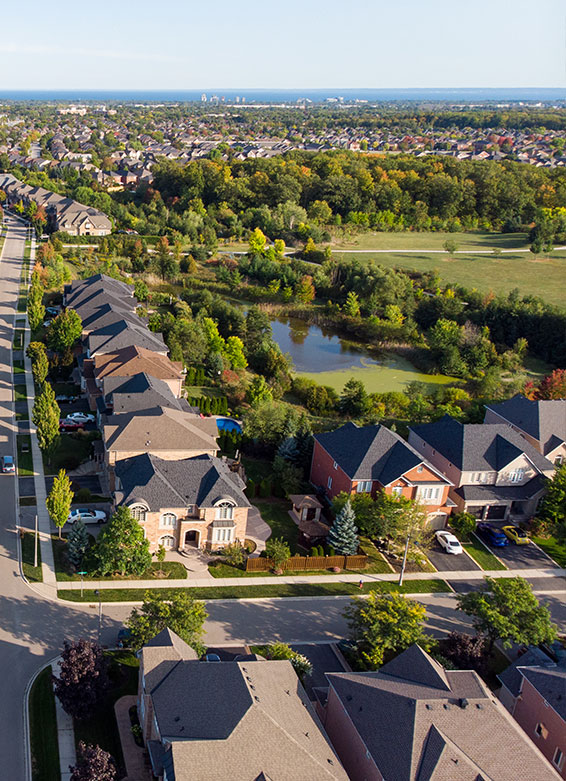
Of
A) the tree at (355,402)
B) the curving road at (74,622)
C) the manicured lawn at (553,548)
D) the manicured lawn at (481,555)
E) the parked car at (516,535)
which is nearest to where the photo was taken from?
the curving road at (74,622)

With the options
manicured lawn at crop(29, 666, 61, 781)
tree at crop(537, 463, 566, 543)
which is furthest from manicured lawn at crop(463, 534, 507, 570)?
manicured lawn at crop(29, 666, 61, 781)

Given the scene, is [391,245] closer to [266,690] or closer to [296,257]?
[296,257]

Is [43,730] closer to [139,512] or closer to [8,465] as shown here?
[139,512]

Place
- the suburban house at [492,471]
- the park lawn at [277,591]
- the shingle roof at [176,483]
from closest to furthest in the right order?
the park lawn at [277,591], the shingle roof at [176,483], the suburban house at [492,471]

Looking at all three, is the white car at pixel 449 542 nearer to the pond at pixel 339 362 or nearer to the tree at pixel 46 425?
the tree at pixel 46 425

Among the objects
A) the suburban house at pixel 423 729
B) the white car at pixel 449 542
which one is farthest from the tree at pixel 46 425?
the suburban house at pixel 423 729

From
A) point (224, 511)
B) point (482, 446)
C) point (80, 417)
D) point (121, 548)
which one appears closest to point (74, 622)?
point (121, 548)

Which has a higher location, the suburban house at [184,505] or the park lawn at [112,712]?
the suburban house at [184,505]
